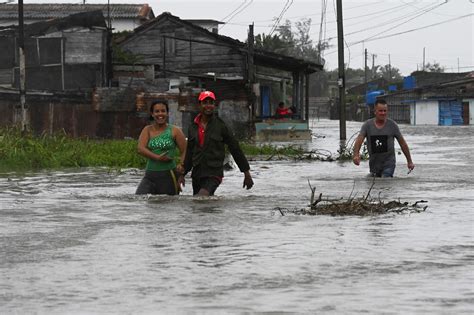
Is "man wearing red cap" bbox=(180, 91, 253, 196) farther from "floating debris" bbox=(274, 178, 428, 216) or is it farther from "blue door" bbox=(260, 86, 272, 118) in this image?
"blue door" bbox=(260, 86, 272, 118)

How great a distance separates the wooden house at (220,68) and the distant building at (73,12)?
23.6m

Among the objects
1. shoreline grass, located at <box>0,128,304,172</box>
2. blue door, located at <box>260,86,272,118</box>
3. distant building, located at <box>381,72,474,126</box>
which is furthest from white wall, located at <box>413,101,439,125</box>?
shoreline grass, located at <box>0,128,304,172</box>

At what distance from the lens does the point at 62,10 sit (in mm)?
75812

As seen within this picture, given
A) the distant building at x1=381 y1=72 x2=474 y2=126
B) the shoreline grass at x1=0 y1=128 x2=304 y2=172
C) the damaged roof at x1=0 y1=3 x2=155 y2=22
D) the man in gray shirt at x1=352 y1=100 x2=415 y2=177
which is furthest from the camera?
the distant building at x1=381 y1=72 x2=474 y2=126

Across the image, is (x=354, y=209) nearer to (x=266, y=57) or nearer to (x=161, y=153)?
(x=161, y=153)

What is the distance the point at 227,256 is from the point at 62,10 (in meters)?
70.2

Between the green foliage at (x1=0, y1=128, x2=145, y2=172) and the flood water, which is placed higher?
the green foliage at (x1=0, y1=128, x2=145, y2=172)

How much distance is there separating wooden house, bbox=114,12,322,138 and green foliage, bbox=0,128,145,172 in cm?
1233

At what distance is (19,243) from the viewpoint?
8375 millimetres

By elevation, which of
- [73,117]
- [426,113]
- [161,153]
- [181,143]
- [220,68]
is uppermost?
[220,68]

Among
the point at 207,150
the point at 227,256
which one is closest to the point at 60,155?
the point at 207,150

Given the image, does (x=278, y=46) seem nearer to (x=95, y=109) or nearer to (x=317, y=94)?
(x=95, y=109)

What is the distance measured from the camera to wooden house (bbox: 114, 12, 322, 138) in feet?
125

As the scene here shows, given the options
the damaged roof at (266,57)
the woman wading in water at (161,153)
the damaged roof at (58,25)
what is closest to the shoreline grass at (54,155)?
the woman wading in water at (161,153)
